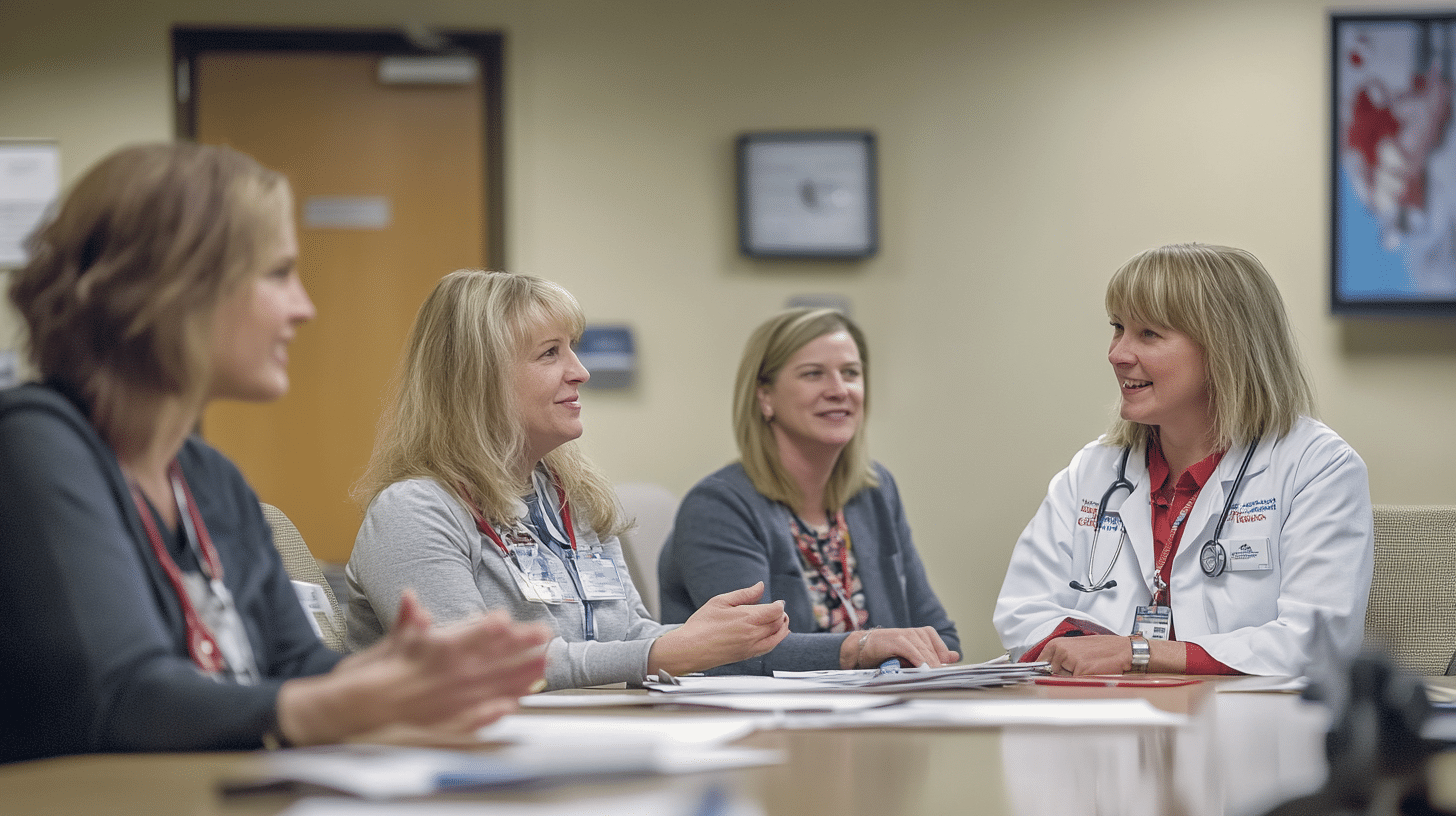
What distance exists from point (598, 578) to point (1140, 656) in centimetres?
88

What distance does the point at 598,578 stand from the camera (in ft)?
6.90

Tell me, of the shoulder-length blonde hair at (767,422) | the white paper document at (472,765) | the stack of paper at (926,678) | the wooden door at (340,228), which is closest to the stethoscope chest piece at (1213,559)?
the stack of paper at (926,678)

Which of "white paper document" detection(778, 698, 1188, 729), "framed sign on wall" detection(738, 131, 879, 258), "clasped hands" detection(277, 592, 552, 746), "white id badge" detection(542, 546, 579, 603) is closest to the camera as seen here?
"clasped hands" detection(277, 592, 552, 746)

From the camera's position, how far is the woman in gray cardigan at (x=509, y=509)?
5.80 feet

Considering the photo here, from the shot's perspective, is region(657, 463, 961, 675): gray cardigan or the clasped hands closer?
the clasped hands

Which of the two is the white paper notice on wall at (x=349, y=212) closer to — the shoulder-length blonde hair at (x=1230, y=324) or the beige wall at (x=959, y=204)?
the beige wall at (x=959, y=204)

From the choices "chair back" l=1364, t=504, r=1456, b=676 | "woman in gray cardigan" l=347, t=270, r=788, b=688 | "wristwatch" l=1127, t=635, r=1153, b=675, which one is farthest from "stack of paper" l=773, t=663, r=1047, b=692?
"chair back" l=1364, t=504, r=1456, b=676

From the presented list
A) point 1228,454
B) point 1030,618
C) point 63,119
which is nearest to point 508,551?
point 1030,618

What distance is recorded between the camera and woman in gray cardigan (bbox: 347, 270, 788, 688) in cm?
177

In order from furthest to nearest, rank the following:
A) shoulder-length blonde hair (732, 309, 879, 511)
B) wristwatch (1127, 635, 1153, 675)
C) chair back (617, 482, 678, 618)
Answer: chair back (617, 482, 678, 618)
shoulder-length blonde hair (732, 309, 879, 511)
wristwatch (1127, 635, 1153, 675)

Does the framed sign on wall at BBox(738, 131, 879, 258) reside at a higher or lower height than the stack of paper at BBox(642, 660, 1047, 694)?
higher

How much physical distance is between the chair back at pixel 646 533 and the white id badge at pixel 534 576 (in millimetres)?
1014

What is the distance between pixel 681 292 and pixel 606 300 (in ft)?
0.84

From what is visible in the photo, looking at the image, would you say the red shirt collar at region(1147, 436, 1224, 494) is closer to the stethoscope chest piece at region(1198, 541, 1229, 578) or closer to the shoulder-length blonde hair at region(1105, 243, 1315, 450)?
the shoulder-length blonde hair at region(1105, 243, 1315, 450)
